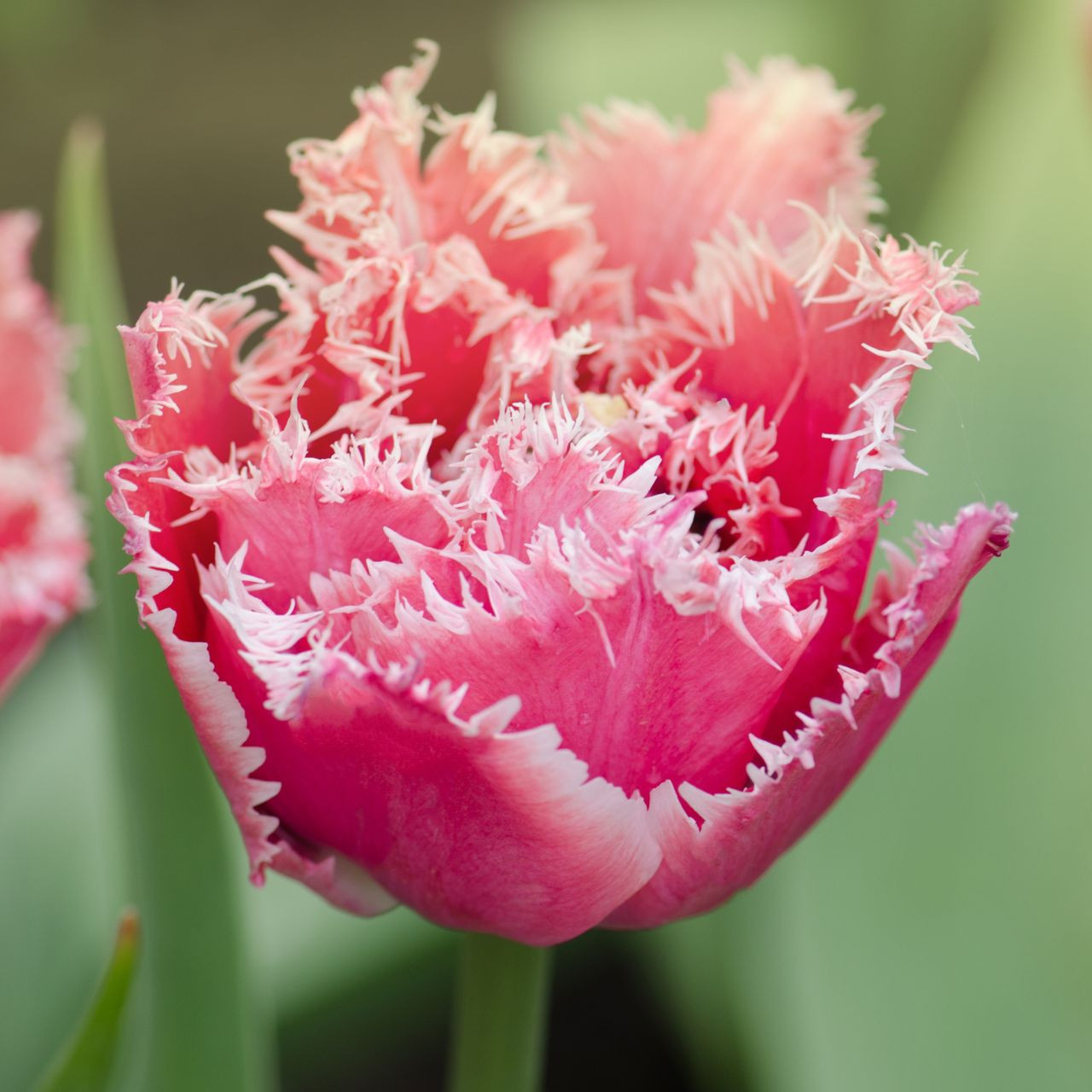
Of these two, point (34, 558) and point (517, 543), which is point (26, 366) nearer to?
point (34, 558)

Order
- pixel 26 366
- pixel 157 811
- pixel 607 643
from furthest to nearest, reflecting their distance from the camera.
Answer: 1. pixel 26 366
2. pixel 157 811
3. pixel 607 643

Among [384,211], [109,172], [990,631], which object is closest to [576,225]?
[384,211]

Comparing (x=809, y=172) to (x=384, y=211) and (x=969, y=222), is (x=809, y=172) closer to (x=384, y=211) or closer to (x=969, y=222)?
(x=384, y=211)

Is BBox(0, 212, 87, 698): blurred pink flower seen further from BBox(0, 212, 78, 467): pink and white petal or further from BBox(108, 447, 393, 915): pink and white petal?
BBox(108, 447, 393, 915): pink and white petal

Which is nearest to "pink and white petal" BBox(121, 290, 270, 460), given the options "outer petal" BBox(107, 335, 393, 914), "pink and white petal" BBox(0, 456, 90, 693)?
"outer petal" BBox(107, 335, 393, 914)

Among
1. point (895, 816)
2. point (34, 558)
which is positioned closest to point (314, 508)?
point (34, 558)
